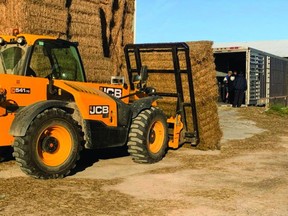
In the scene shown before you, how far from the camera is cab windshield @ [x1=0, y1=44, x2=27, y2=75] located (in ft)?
22.6

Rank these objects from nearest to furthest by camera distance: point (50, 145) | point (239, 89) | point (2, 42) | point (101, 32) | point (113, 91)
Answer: point (50, 145)
point (2, 42)
point (113, 91)
point (101, 32)
point (239, 89)

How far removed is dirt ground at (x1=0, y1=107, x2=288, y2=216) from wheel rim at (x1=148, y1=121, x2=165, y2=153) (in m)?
0.32

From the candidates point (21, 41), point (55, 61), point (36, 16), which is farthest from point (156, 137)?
point (36, 16)

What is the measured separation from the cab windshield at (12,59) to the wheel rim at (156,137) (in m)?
2.80

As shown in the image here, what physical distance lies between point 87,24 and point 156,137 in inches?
164

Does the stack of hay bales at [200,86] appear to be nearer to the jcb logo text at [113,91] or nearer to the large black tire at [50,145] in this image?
the jcb logo text at [113,91]

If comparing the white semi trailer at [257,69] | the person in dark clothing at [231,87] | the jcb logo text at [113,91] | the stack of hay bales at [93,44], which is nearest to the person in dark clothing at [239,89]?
the white semi trailer at [257,69]

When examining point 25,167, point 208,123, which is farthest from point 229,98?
point 25,167

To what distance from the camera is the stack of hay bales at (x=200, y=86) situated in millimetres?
10000

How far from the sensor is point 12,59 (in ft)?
23.0

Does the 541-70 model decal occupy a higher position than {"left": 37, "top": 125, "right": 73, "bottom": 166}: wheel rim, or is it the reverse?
the 541-70 model decal

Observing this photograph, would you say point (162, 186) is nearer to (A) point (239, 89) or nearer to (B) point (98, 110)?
(B) point (98, 110)

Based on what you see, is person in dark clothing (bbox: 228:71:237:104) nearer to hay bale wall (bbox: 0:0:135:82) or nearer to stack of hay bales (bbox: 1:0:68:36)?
hay bale wall (bbox: 0:0:135:82)

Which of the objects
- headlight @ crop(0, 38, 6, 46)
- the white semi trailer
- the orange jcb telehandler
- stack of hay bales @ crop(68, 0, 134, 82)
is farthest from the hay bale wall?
the white semi trailer
